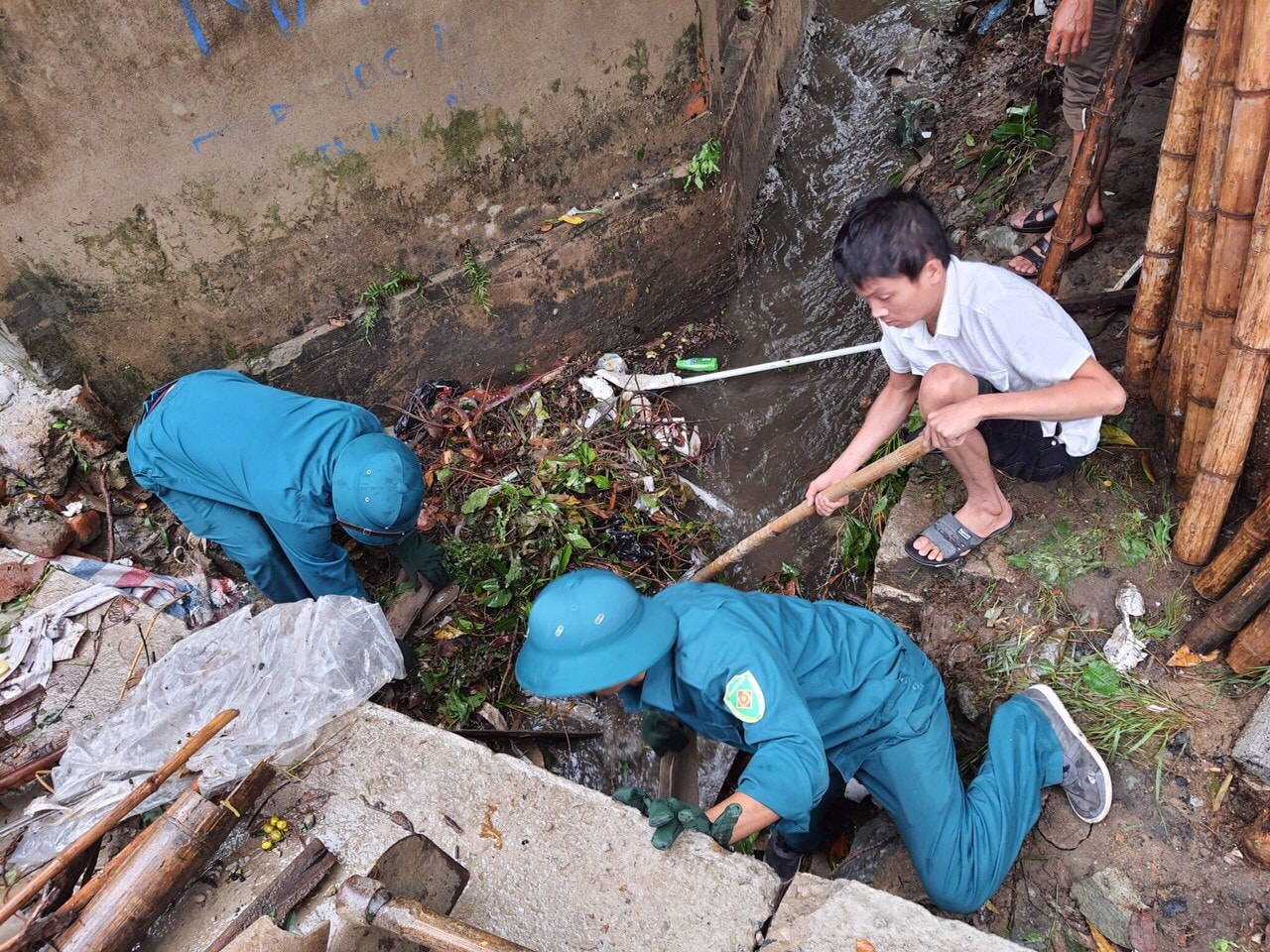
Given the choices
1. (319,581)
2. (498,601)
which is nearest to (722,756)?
(498,601)

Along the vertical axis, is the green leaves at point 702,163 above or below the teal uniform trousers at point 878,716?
above

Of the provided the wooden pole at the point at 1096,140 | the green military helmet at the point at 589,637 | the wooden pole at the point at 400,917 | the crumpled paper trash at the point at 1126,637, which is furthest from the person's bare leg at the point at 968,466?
the wooden pole at the point at 400,917

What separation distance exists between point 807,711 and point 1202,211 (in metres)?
1.98

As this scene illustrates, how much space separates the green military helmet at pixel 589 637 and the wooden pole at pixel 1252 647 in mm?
1842

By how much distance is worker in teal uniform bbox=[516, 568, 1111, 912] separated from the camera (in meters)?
2.08

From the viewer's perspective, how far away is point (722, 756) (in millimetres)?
3502

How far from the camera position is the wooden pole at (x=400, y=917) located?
6.09 feet

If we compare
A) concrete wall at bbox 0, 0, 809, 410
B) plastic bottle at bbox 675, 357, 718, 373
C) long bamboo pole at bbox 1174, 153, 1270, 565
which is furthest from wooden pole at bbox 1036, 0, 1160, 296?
concrete wall at bbox 0, 0, 809, 410

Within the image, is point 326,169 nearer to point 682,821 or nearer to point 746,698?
point 746,698

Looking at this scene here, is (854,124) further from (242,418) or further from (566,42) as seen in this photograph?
(242,418)

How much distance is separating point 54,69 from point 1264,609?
437 cm

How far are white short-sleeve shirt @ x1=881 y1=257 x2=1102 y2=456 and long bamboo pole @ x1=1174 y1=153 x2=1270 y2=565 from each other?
35 cm

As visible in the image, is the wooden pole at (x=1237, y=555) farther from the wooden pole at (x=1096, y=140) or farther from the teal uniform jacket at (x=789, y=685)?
the wooden pole at (x=1096, y=140)

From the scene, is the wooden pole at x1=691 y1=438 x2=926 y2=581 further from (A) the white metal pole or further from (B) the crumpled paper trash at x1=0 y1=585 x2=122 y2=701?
(B) the crumpled paper trash at x1=0 y1=585 x2=122 y2=701
